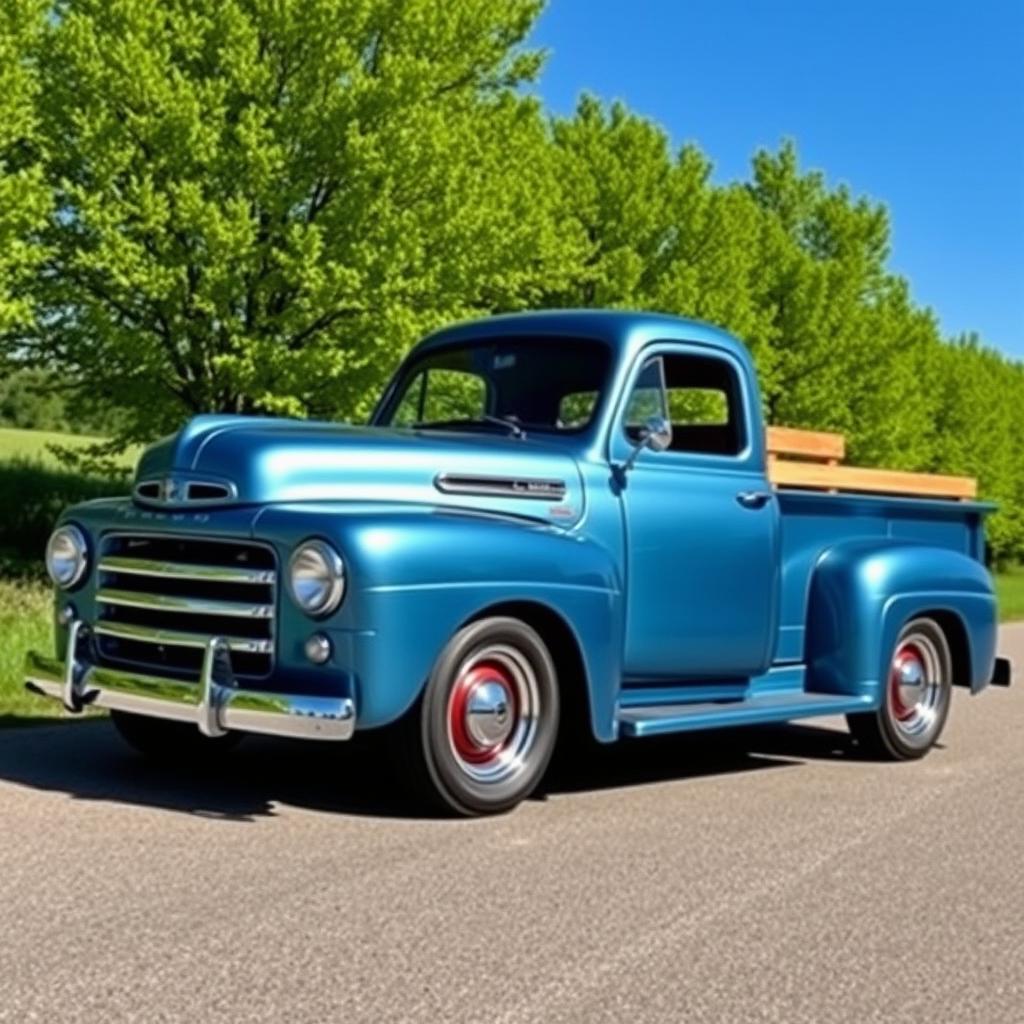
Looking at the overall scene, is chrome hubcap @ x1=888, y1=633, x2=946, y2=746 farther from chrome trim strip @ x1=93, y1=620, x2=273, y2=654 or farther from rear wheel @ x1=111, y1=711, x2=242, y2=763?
chrome trim strip @ x1=93, y1=620, x2=273, y2=654

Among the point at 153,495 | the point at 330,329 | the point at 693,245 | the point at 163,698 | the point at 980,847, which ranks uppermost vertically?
the point at 693,245

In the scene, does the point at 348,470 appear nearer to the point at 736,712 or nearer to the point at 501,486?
the point at 501,486

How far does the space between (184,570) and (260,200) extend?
37.7 feet

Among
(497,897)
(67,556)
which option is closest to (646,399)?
(67,556)

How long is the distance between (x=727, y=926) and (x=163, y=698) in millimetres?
2344

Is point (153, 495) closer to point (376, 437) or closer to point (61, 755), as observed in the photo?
point (376, 437)

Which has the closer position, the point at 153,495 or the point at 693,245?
the point at 153,495

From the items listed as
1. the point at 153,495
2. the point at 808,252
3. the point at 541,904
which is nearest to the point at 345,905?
the point at 541,904

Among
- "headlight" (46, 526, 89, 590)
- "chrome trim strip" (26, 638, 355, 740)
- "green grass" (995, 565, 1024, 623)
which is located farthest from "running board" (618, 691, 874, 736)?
"green grass" (995, 565, 1024, 623)

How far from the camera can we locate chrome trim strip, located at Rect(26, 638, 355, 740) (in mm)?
5371

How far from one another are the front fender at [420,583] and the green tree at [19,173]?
9.68 m

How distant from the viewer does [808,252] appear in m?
32.7

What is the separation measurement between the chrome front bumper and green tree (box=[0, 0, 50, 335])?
906 centimetres

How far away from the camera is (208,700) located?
18.1 feet
